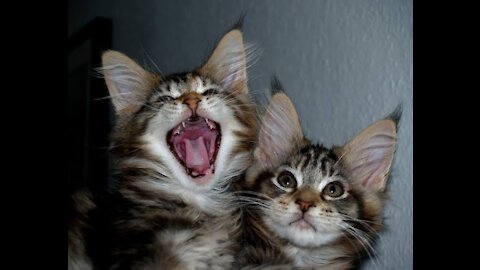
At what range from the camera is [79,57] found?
1.14 m

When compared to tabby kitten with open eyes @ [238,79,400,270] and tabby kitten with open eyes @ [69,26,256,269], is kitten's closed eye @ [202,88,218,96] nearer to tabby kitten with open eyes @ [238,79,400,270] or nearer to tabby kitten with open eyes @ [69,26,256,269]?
tabby kitten with open eyes @ [69,26,256,269]

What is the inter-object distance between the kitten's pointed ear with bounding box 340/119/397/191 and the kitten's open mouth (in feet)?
0.83

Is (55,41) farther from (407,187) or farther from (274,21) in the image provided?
(407,187)

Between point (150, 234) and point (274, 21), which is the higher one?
point (274, 21)

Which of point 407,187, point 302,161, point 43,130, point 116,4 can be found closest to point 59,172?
point 43,130

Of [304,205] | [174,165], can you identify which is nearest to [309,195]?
[304,205]

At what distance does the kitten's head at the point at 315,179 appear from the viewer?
3.43 ft

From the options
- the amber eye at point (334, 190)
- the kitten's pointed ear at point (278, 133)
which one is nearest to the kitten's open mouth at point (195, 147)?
the kitten's pointed ear at point (278, 133)

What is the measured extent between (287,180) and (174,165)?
0.21 metres

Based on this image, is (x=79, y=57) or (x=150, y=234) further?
(x=79, y=57)

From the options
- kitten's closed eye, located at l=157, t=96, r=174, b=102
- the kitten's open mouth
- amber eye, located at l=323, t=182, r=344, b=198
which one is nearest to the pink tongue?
the kitten's open mouth

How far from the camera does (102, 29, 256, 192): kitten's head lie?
3.54ft
